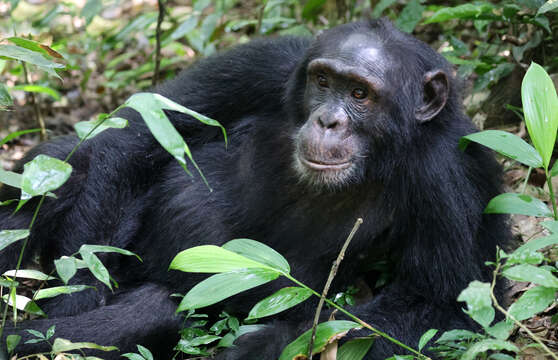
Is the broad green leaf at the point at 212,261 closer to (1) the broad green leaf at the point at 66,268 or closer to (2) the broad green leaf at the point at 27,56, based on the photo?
(1) the broad green leaf at the point at 66,268

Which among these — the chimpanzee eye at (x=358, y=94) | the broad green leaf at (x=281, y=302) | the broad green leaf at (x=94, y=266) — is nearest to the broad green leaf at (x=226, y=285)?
the broad green leaf at (x=281, y=302)

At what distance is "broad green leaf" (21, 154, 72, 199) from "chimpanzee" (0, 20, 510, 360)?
1837 mm

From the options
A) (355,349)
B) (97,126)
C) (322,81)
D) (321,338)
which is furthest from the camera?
(322,81)

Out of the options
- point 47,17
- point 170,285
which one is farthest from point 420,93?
point 47,17

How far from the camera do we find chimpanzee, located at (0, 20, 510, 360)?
4.80 m

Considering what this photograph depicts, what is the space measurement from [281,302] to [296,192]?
1494 millimetres

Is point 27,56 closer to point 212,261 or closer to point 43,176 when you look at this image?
point 43,176

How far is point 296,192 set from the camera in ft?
17.5

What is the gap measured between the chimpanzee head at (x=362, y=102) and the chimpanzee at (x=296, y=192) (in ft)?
0.04

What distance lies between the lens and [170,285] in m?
5.63

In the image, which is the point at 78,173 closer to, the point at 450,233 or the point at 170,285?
the point at 170,285

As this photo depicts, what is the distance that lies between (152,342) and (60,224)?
1.24m

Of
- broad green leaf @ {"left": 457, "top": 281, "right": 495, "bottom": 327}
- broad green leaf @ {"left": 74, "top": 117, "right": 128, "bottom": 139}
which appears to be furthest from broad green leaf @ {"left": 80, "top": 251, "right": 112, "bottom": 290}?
broad green leaf @ {"left": 457, "top": 281, "right": 495, "bottom": 327}

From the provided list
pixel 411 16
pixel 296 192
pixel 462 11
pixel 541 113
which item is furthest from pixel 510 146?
pixel 411 16
